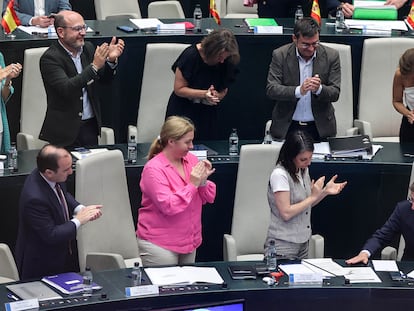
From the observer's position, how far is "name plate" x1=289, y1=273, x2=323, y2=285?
6.23m

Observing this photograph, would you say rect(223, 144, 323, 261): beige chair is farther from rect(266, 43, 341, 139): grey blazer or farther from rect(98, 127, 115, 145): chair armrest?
rect(98, 127, 115, 145): chair armrest

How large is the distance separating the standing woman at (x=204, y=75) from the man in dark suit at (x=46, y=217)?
1.53 meters

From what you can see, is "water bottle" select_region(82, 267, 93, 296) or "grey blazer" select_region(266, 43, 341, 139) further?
"grey blazer" select_region(266, 43, 341, 139)

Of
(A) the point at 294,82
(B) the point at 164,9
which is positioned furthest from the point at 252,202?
(B) the point at 164,9

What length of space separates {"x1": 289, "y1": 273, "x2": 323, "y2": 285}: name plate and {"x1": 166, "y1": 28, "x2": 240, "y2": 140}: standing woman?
1.78 metres

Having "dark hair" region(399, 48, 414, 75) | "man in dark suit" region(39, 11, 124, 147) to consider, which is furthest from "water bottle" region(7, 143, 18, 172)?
"dark hair" region(399, 48, 414, 75)

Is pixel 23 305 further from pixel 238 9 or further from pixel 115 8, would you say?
pixel 238 9

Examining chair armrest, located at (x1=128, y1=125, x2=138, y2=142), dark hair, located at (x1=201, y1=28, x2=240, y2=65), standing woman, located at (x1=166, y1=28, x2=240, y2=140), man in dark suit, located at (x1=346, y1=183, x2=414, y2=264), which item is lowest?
man in dark suit, located at (x1=346, y1=183, x2=414, y2=264)

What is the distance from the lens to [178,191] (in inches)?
258

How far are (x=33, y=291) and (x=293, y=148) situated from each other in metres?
1.59

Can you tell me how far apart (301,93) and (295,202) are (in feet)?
3.75

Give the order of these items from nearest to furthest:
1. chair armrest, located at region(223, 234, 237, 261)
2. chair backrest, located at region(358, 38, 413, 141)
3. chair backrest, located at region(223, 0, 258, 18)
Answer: chair armrest, located at region(223, 234, 237, 261) → chair backrest, located at region(358, 38, 413, 141) → chair backrest, located at region(223, 0, 258, 18)

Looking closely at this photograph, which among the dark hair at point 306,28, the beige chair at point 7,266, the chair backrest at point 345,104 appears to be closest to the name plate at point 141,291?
the beige chair at point 7,266

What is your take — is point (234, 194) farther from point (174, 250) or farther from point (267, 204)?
point (174, 250)
